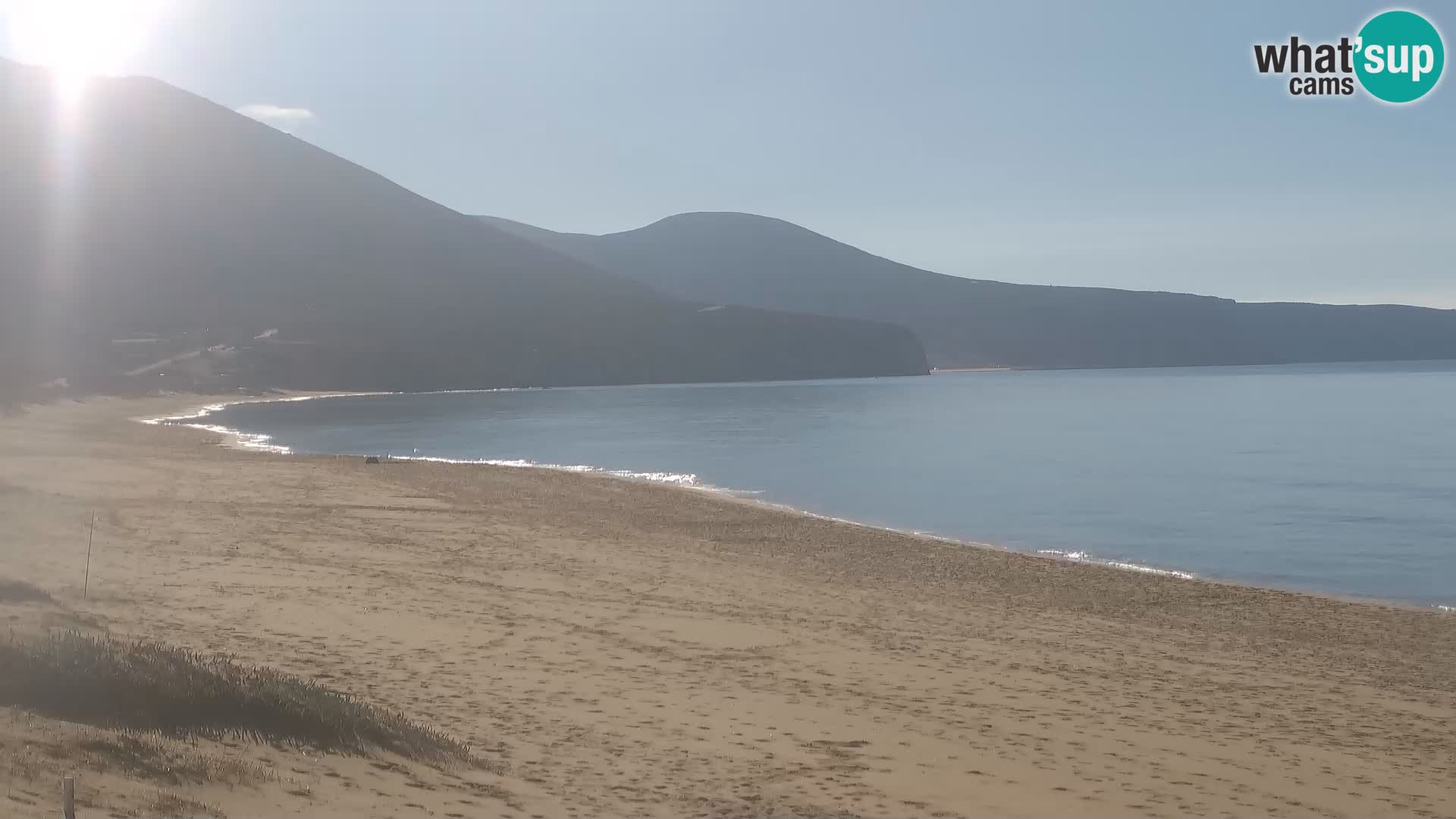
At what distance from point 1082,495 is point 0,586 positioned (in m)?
31.8

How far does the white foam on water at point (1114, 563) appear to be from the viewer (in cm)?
2169

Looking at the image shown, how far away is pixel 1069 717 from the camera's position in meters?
10.8

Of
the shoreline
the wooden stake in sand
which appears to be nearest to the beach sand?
the wooden stake in sand

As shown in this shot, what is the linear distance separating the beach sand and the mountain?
113 m

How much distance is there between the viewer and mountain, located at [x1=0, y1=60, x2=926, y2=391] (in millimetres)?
140375

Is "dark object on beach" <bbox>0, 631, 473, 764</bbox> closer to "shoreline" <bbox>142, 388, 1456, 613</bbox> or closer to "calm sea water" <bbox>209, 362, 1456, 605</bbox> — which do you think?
"shoreline" <bbox>142, 388, 1456, 613</bbox>

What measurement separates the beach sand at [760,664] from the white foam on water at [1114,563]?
2.59ft

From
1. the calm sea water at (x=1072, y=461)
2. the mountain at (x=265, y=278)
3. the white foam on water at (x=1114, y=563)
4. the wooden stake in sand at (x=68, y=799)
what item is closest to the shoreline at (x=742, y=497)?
the white foam on water at (x=1114, y=563)

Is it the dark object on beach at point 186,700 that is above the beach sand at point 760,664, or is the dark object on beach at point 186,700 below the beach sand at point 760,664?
above

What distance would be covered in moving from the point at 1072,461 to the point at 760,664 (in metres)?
38.5

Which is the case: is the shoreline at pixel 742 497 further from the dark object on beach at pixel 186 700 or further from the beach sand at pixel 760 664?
the dark object on beach at pixel 186 700

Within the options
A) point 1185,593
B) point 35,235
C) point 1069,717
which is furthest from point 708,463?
point 35,235

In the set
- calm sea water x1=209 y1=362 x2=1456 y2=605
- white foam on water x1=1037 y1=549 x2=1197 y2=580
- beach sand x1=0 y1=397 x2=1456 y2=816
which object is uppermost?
→ calm sea water x1=209 y1=362 x2=1456 y2=605

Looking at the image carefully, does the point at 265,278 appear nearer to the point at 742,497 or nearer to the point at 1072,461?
the point at 1072,461
